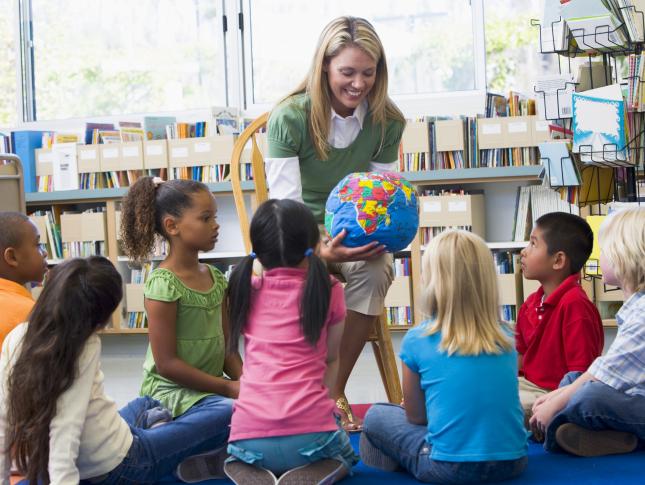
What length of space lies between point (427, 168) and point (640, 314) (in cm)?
268

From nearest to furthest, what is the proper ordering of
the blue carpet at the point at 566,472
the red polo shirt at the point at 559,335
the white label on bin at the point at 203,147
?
the blue carpet at the point at 566,472
the red polo shirt at the point at 559,335
the white label on bin at the point at 203,147

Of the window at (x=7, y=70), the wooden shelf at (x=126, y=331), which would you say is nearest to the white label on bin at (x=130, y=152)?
the wooden shelf at (x=126, y=331)

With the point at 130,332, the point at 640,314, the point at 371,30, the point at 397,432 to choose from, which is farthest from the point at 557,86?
the point at 130,332

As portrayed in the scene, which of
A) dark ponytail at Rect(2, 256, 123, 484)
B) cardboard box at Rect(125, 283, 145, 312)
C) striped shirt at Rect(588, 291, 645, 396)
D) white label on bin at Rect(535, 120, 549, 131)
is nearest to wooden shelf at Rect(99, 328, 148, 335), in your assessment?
cardboard box at Rect(125, 283, 145, 312)

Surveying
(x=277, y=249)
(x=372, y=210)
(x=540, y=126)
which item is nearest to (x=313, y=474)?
(x=277, y=249)

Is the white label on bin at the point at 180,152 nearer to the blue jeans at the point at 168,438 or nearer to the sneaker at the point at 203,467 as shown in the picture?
the blue jeans at the point at 168,438

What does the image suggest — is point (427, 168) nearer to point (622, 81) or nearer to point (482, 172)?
point (482, 172)

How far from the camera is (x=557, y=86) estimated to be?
10.3 feet

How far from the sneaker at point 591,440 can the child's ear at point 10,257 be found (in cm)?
147

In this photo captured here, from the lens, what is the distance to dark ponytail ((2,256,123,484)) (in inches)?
73.1

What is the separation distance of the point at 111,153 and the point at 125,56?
1036 millimetres

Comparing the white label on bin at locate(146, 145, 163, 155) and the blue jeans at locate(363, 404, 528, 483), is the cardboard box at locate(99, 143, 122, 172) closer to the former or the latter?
the white label on bin at locate(146, 145, 163, 155)

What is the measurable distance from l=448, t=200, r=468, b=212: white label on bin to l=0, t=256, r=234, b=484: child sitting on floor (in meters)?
2.91

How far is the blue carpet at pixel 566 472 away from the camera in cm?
208
